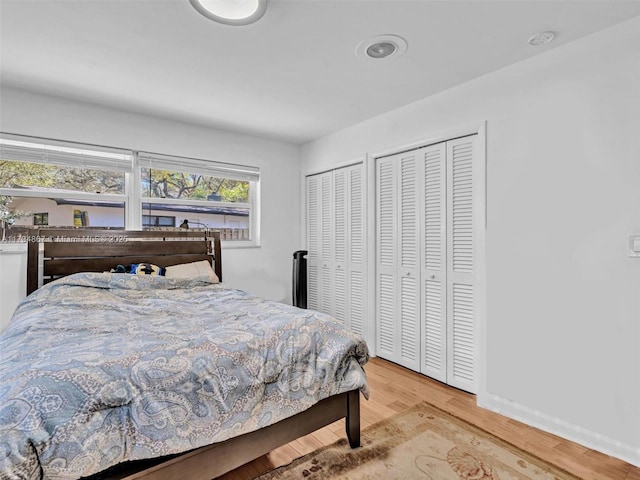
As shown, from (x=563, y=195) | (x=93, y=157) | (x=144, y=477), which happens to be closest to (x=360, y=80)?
(x=563, y=195)

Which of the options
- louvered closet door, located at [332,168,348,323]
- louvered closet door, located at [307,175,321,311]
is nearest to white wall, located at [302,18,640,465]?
louvered closet door, located at [332,168,348,323]

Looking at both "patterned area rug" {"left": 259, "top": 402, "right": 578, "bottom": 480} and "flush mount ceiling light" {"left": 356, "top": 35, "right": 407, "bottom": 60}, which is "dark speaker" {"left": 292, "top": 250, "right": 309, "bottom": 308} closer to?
"patterned area rug" {"left": 259, "top": 402, "right": 578, "bottom": 480}

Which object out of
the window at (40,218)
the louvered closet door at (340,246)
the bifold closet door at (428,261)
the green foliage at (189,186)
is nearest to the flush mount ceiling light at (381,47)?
the bifold closet door at (428,261)

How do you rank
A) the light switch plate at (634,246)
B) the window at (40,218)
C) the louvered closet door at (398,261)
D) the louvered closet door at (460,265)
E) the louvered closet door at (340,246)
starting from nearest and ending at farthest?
the light switch plate at (634,246), the louvered closet door at (460,265), the window at (40,218), the louvered closet door at (398,261), the louvered closet door at (340,246)

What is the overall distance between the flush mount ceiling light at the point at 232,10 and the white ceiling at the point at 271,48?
2.2 inches

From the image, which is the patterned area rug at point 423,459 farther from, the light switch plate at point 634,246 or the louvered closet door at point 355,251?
the louvered closet door at point 355,251

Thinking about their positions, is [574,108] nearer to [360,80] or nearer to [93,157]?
[360,80]

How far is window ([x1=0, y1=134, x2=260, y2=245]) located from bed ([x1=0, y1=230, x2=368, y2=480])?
102cm

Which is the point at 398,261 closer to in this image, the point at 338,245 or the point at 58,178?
the point at 338,245

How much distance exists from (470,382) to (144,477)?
7.29 feet

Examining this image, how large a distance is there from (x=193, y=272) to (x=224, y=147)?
1426 millimetres

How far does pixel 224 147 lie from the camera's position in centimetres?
367

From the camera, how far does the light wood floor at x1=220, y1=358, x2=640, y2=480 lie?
1745mm

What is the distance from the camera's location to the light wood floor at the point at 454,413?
1.75 metres
